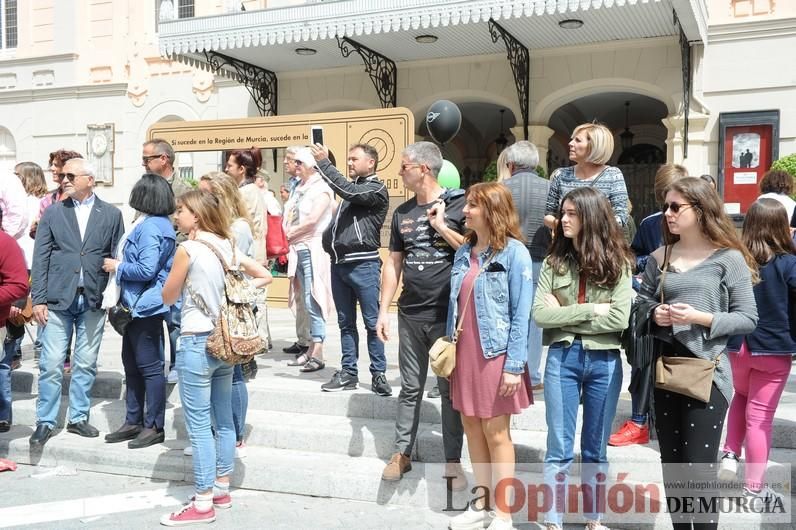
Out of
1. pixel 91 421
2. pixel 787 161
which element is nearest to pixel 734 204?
pixel 787 161

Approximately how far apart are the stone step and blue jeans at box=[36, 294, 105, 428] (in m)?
0.24

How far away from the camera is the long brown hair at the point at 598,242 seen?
3.71 m

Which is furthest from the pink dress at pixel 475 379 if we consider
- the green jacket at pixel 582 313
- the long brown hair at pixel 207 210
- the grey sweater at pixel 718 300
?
the long brown hair at pixel 207 210

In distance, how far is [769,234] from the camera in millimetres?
4082

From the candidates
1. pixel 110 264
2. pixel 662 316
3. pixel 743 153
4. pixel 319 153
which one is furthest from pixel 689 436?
pixel 743 153

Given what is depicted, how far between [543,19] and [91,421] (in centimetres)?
827

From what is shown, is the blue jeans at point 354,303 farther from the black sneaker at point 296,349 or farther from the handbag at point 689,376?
the handbag at point 689,376

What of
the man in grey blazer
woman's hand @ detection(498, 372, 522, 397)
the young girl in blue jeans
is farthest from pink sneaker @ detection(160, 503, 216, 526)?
woman's hand @ detection(498, 372, 522, 397)

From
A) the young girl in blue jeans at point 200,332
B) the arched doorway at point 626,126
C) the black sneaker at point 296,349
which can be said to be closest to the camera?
the young girl in blue jeans at point 200,332

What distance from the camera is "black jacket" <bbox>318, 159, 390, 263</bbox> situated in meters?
5.26

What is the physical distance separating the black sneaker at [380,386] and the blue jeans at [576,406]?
5.75 feet

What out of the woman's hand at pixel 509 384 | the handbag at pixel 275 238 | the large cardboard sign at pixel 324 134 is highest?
the large cardboard sign at pixel 324 134

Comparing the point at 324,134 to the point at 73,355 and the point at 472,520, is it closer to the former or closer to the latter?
the point at 73,355

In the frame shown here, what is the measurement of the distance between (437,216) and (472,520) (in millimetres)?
1636
